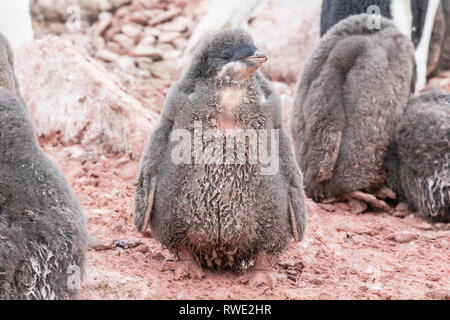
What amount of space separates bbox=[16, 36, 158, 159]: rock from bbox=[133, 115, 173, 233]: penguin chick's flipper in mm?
2014

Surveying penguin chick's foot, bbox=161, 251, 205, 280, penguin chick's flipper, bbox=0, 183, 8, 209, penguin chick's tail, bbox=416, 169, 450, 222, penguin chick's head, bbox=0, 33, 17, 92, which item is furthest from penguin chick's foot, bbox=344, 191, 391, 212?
penguin chick's flipper, bbox=0, 183, 8, 209

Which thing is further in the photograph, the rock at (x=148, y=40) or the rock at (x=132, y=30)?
the rock at (x=132, y=30)

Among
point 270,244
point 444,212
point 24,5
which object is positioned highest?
point 24,5

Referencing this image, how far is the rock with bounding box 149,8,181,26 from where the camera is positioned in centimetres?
926

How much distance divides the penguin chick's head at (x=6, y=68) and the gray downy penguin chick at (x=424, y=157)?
7.98 feet

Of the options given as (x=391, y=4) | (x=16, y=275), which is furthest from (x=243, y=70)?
(x=391, y=4)

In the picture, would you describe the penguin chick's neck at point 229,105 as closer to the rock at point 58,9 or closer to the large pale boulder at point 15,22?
the large pale boulder at point 15,22

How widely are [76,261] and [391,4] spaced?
3.97 metres

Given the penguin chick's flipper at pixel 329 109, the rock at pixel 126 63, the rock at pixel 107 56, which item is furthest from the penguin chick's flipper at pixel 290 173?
the rock at pixel 107 56

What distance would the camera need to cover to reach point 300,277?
353cm

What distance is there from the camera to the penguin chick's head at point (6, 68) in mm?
3719

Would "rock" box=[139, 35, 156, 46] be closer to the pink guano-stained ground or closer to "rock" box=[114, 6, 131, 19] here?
"rock" box=[114, 6, 131, 19]

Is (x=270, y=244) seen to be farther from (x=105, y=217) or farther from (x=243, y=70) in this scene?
(x=105, y=217)

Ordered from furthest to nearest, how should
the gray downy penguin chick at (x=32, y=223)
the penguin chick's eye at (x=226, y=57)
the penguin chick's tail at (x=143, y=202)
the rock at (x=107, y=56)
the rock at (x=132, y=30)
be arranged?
1. the rock at (x=132, y=30)
2. the rock at (x=107, y=56)
3. the penguin chick's tail at (x=143, y=202)
4. the penguin chick's eye at (x=226, y=57)
5. the gray downy penguin chick at (x=32, y=223)
